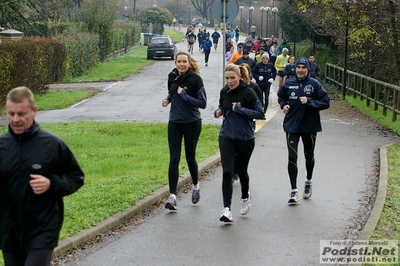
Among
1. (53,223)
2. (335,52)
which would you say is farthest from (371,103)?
(53,223)

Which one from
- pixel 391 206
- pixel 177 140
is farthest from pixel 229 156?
pixel 391 206

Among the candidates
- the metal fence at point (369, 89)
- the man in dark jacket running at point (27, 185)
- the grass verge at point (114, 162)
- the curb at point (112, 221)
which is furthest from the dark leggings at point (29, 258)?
the metal fence at point (369, 89)

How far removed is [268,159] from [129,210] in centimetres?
498

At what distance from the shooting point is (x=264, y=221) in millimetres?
8438

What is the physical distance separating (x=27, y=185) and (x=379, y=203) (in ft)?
18.8

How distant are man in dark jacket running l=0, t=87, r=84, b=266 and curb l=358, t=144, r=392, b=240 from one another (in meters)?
3.90

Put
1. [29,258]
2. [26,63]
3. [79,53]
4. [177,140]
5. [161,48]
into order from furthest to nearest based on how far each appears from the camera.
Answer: [161,48] → [79,53] → [26,63] → [177,140] → [29,258]

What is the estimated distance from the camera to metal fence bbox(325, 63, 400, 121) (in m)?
19.6

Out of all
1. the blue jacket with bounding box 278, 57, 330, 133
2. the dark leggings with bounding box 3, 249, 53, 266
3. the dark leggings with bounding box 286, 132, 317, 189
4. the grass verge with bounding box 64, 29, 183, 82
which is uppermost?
the blue jacket with bounding box 278, 57, 330, 133

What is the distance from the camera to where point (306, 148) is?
9406mm

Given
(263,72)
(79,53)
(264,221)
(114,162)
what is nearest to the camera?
(264,221)

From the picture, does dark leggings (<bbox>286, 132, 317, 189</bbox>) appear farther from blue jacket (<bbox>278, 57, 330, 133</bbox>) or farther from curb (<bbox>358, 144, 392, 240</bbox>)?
curb (<bbox>358, 144, 392, 240</bbox>)

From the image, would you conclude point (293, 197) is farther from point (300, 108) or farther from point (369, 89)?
point (369, 89)

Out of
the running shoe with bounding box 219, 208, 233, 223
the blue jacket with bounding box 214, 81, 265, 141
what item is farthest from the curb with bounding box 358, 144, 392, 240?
the blue jacket with bounding box 214, 81, 265, 141
